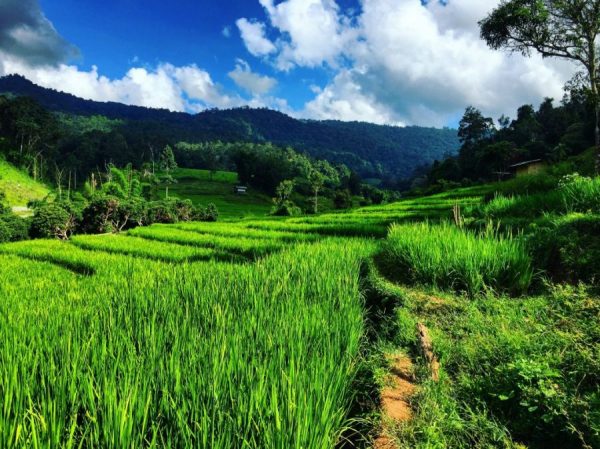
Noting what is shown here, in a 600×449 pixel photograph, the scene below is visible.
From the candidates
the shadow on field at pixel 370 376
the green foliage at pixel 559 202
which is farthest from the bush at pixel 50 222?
the shadow on field at pixel 370 376

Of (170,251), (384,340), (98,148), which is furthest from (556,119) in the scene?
(98,148)

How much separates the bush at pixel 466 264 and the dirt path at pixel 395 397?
2.03 m

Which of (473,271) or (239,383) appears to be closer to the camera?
(239,383)

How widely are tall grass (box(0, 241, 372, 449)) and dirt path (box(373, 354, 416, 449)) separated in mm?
315

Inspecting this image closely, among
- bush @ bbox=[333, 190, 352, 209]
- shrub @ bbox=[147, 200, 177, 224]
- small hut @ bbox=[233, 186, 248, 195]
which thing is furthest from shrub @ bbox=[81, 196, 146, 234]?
small hut @ bbox=[233, 186, 248, 195]

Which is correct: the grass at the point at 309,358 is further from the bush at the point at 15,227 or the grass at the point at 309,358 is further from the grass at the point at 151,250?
the bush at the point at 15,227

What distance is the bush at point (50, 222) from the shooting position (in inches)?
1011

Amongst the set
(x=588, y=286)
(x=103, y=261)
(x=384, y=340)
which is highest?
Answer: (x=588, y=286)

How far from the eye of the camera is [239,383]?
2404 millimetres

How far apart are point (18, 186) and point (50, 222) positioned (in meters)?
38.9

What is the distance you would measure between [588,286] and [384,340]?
246cm

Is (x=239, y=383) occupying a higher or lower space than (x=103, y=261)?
higher

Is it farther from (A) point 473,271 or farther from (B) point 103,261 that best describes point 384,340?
(B) point 103,261

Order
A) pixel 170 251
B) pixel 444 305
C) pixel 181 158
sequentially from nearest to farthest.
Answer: pixel 444 305, pixel 170 251, pixel 181 158
